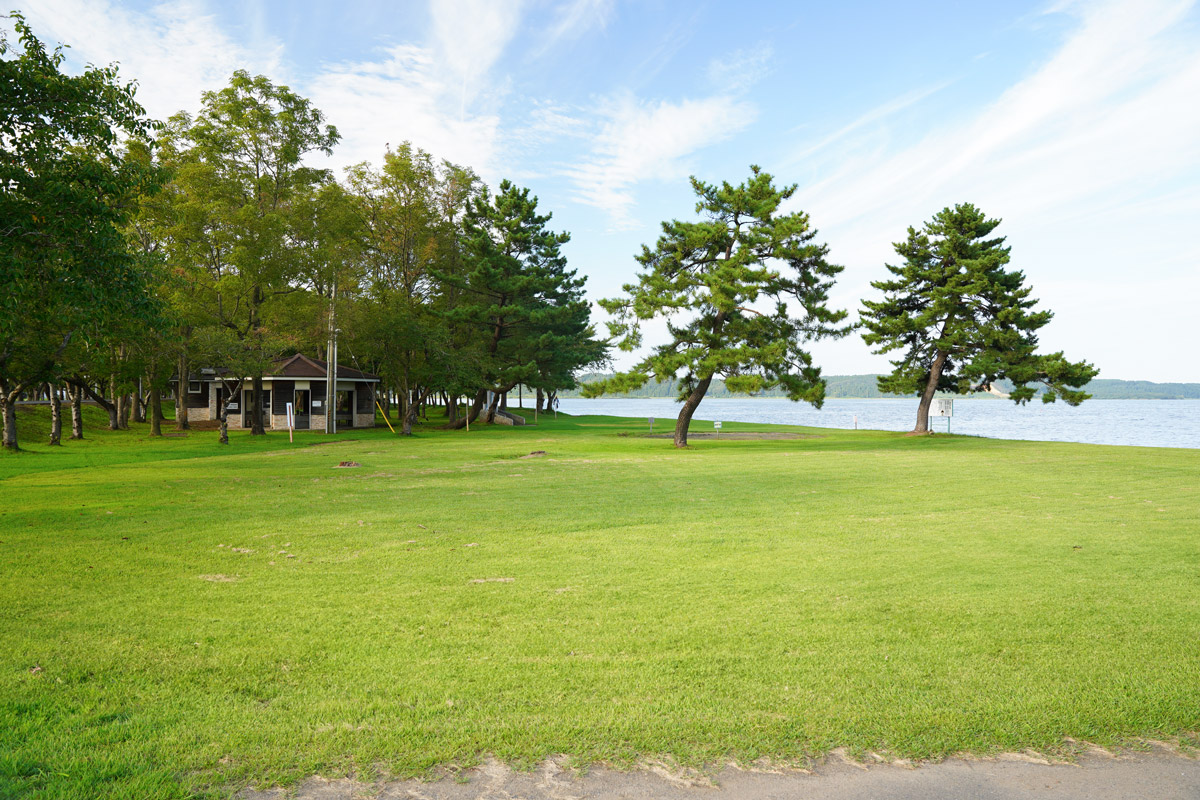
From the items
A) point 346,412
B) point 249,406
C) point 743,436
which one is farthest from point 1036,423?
point 249,406

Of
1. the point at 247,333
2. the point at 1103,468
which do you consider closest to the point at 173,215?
the point at 247,333

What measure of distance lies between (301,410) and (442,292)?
10.7 metres

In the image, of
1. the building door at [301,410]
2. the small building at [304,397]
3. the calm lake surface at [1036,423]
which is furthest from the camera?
the calm lake surface at [1036,423]

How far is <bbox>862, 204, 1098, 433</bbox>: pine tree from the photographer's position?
32125 millimetres

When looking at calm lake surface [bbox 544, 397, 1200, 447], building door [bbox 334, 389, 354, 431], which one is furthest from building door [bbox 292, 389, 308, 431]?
calm lake surface [bbox 544, 397, 1200, 447]

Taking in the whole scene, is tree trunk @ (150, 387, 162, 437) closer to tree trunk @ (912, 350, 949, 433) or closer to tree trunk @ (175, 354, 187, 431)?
tree trunk @ (175, 354, 187, 431)

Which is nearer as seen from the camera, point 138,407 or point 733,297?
point 733,297

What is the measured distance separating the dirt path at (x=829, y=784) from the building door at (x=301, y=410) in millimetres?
37835

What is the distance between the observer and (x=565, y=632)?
5.21 m

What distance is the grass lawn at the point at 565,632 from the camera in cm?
360

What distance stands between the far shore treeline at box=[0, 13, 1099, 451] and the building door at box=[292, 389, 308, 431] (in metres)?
3.72

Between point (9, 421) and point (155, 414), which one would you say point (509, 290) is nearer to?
point (155, 414)

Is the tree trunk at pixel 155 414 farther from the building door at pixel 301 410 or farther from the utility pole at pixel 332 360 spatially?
the utility pole at pixel 332 360

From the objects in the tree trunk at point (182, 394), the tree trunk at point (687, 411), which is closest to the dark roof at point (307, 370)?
the tree trunk at point (182, 394)
